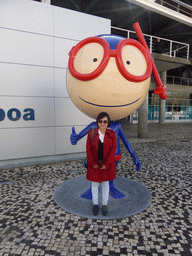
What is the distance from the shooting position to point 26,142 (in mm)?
4832

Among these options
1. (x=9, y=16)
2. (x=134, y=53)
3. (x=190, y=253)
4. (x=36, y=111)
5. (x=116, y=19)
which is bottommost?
(x=190, y=253)

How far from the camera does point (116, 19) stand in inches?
525

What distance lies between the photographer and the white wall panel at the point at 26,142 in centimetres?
462

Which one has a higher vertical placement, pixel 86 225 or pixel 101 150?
pixel 101 150

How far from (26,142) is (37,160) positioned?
0.56 metres

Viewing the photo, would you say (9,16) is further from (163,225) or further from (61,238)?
(163,225)

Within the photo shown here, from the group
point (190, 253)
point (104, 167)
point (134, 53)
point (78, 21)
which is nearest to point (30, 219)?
point (104, 167)

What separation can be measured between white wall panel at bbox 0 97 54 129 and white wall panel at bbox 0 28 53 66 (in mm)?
920

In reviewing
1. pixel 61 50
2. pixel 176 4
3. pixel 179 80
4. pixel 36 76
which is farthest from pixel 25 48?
pixel 179 80

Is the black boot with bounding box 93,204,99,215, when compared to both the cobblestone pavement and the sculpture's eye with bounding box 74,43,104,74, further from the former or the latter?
the sculpture's eye with bounding box 74,43,104,74

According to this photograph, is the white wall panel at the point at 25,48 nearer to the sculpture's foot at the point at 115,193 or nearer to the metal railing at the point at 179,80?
the sculpture's foot at the point at 115,193

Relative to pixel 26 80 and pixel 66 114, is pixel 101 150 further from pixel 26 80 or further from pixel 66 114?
pixel 26 80

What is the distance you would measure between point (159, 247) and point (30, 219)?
163 centimetres

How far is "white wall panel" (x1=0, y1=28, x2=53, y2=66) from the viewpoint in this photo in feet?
14.5
